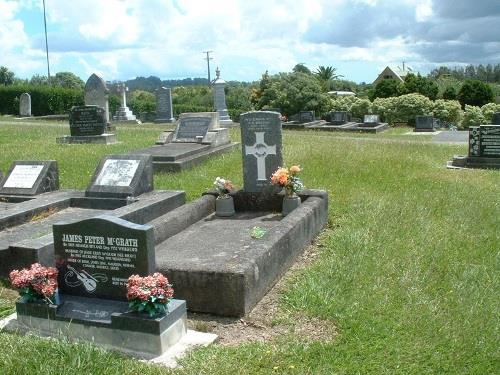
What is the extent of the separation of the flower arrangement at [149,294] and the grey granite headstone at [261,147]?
480cm

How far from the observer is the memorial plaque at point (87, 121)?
18375mm

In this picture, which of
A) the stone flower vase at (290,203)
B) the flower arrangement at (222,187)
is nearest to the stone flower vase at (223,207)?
the flower arrangement at (222,187)

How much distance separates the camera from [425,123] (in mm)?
33125

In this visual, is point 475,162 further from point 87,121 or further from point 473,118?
point 473,118

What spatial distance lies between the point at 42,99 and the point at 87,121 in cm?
1953

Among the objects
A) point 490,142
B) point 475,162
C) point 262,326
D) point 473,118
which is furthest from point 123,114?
point 262,326

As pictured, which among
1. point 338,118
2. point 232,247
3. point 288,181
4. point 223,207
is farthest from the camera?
point 338,118

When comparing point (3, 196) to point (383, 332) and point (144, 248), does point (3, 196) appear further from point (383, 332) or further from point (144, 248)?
point (383, 332)

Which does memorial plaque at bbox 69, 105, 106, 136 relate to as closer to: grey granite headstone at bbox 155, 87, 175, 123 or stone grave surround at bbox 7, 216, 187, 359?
stone grave surround at bbox 7, 216, 187, 359

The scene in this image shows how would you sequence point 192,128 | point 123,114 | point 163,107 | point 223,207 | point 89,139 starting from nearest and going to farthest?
point 223,207 < point 192,128 < point 89,139 < point 123,114 < point 163,107

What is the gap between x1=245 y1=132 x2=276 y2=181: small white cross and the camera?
30.3ft

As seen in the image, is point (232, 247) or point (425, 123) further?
point (425, 123)

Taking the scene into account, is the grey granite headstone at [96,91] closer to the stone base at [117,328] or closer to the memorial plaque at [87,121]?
the memorial plaque at [87,121]

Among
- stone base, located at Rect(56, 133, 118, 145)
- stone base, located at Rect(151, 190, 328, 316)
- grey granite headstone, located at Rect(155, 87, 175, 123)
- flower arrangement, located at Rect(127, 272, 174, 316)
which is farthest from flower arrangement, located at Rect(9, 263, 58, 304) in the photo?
grey granite headstone, located at Rect(155, 87, 175, 123)
